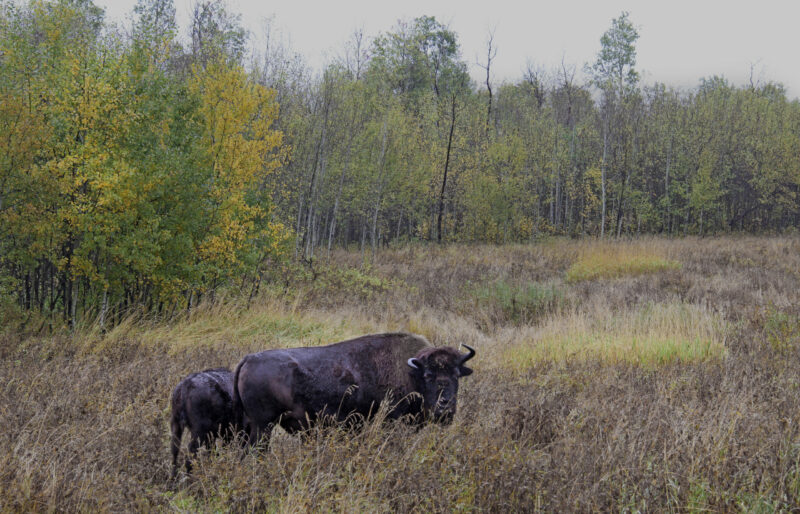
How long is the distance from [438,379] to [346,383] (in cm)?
79

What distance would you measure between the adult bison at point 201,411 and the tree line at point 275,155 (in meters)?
5.14

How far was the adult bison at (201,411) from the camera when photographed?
420 cm

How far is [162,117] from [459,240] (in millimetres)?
25421

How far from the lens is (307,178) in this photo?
24.4 m

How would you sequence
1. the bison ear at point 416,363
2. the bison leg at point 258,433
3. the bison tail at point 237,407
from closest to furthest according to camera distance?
1. the bison leg at point 258,433
2. the bison tail at point 237,407
3. the bison ear at point 416,363

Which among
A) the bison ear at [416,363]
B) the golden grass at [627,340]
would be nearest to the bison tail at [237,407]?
the bison ear at [416,363]

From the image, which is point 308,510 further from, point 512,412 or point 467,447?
point 512,412

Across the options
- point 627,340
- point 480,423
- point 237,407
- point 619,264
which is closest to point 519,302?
point 627,340

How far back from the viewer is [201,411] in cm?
421

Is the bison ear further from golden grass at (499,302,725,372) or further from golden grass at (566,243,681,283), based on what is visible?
golden grass at (566,243,681,283)

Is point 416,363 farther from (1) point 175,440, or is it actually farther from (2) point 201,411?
(1) point 175,440

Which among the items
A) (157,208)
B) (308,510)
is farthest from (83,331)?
(308,510)

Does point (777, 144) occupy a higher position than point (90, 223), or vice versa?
point (777, 144)

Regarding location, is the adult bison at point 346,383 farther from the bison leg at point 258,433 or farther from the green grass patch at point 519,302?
the green grass patch at point 519,302
